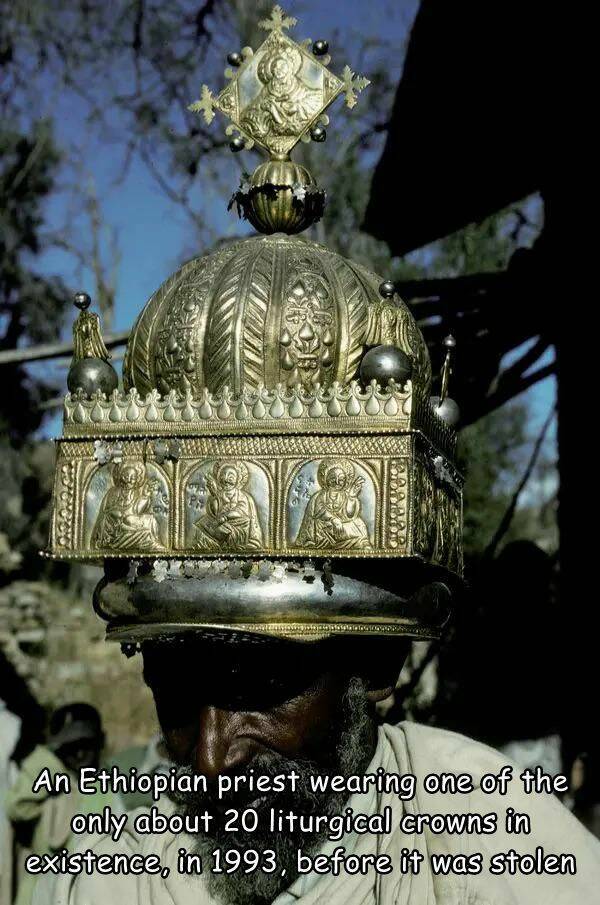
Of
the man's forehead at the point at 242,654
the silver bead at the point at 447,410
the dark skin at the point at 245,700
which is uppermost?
the silver bead at the point at 447,410

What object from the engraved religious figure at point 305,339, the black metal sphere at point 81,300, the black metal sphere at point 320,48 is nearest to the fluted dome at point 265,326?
the engraved religious figure at point 305,339

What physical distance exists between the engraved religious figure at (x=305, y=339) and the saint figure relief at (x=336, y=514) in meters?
0.24

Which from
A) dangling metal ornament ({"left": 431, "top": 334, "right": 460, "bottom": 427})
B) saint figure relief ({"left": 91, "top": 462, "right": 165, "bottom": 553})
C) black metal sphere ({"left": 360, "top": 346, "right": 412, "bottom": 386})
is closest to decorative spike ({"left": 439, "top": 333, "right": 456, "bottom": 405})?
dangling metal ornament ({"left": 431, "top": 334, "right": 460, "bottom": 427})

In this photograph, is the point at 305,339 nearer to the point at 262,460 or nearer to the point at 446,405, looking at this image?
the point at 262,460

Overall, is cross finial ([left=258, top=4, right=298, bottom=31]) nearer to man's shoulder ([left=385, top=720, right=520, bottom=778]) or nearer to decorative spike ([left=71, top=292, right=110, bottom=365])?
decorative spike ([left=71, top=292, right=110, bottom=365])

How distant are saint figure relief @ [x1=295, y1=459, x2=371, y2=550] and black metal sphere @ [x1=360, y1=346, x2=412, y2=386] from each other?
7.9 inches

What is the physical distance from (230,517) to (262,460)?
14 cm

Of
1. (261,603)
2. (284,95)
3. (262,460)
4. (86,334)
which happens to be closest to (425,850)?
(261,603)

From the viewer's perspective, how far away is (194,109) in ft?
11.1

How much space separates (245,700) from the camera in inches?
116

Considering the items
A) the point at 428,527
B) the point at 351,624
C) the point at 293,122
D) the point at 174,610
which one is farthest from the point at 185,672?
the point at 293,122

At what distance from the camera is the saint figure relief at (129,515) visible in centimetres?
290

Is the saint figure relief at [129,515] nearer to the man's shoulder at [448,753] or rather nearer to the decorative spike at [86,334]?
the decorative spike at [86,334]

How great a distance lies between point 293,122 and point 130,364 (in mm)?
751
